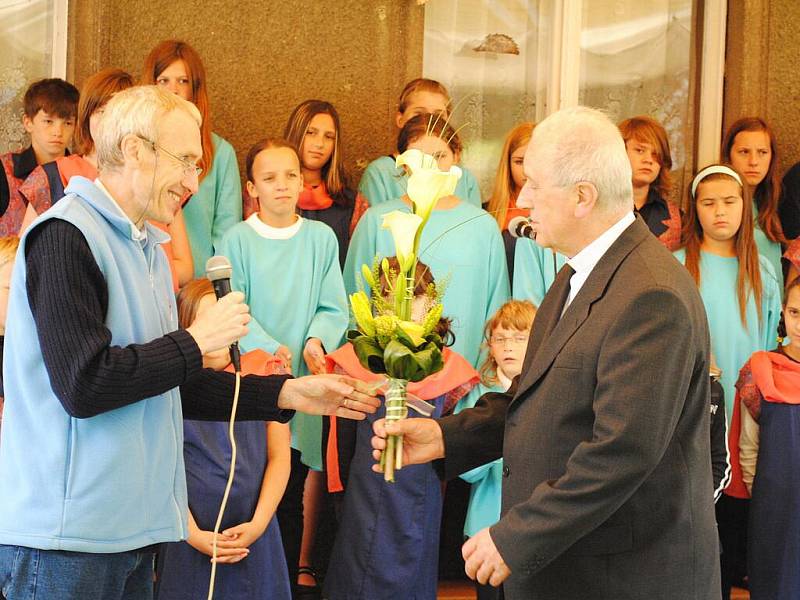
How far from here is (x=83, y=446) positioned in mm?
2281

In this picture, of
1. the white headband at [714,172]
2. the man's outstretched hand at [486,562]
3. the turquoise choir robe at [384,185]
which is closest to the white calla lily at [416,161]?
the man's outstretched hand at [486,562]

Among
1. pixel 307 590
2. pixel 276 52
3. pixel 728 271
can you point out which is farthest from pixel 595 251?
pixel 276 52

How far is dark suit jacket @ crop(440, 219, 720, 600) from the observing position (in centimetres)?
224

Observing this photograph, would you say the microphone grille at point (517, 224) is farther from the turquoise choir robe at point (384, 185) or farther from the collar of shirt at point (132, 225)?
the turquoise choir robe at point (384, 185)

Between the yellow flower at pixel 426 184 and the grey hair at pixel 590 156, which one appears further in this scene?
the yellow flower at pixel 426 184

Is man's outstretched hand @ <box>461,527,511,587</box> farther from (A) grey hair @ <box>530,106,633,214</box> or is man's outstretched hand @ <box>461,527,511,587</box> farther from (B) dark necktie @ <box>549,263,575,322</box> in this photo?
(A) grey hair @ <box>530,106,633,214</box>

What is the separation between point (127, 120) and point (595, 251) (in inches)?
41.7

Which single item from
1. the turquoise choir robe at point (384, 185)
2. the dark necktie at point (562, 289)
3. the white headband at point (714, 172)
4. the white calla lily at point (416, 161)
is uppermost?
the white headband at point (714, 172)

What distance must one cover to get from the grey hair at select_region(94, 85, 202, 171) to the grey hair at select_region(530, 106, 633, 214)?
844 millimetres

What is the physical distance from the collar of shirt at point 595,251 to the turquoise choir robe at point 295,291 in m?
2.07

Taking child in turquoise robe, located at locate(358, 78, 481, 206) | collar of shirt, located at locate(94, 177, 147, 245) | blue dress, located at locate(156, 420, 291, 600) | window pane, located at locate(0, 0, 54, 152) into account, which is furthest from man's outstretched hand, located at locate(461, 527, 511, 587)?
window pane, located at locate(0, 0, 54, 152)

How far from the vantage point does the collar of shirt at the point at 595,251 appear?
8.10 feet

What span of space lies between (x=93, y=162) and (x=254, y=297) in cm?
81

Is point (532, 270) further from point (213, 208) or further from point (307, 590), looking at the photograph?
point (307, 590)
